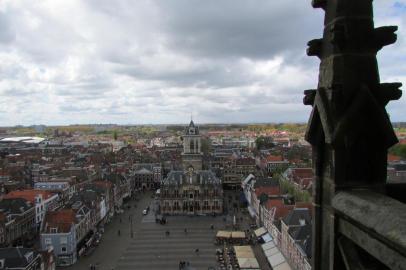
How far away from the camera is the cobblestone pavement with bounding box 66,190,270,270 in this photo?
169ft

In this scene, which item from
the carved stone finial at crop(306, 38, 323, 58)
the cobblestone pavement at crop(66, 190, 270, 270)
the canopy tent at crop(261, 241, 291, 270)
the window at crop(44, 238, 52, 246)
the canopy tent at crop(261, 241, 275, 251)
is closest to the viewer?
the carved stone finial at crop(306, 38, 323, 58)

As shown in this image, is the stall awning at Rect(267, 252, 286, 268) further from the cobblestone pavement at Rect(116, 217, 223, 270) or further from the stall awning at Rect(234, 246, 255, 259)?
the cobblestone pavement at Rect(116, 217, 223, 270)

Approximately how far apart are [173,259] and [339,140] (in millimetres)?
49850

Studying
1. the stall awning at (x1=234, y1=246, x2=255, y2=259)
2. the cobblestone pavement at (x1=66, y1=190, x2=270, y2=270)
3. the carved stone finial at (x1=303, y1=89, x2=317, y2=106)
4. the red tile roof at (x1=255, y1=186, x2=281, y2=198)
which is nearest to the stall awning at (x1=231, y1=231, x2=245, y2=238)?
the cobblestone pavement at (x1=66, y1=190, x2=270, y2=270)

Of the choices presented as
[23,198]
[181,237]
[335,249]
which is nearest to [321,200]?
[335,249]

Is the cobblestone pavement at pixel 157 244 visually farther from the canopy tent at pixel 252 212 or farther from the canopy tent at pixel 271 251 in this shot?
the canopy tent at pixel 252 212

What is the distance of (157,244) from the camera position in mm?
59688

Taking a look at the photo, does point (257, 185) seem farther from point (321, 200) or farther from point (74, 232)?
point (321, 200)

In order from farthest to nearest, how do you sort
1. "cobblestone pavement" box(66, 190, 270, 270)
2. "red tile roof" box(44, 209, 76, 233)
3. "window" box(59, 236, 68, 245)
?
"red tile roof" box(44, 209, 76, 233) < "window" box(59, 236, 68, 245) < "cobblestone pavement" box(66, 190, 270, 270)

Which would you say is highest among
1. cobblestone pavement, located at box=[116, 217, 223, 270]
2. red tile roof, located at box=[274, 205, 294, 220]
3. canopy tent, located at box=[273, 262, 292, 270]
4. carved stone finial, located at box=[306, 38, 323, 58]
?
carved stone finial, located at box=[306, 38, 323, 58]

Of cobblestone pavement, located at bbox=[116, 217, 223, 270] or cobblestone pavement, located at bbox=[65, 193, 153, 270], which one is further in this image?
cobblestone pavement, located at bbox=[65, 193, 153, 270]

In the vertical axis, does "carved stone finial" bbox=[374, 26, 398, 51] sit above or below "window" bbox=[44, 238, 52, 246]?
above

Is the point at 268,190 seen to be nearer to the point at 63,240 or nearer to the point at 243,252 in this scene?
the point at 243,252

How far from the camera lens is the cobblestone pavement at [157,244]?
2034 inches
